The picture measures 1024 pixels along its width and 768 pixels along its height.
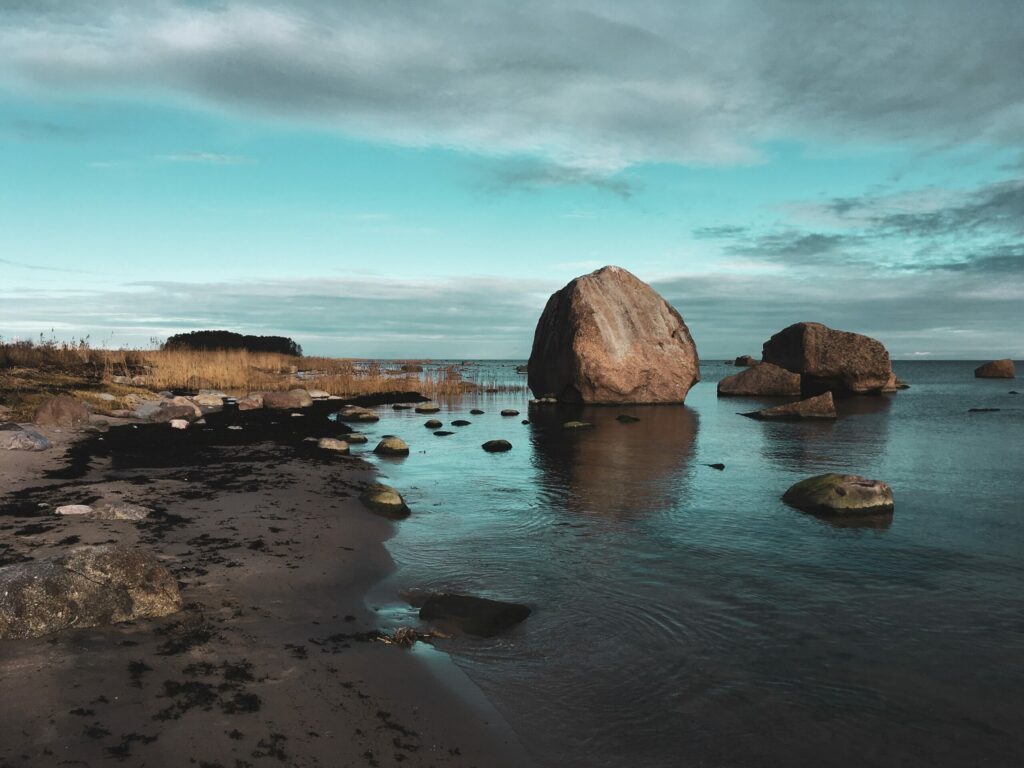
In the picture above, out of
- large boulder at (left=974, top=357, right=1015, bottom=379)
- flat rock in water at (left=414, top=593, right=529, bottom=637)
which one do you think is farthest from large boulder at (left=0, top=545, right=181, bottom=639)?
large boulder at (left=974, top=357, right=1015, bottom=379)

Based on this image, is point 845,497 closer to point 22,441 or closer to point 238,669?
point 238,669

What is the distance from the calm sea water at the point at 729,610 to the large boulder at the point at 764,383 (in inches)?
1097

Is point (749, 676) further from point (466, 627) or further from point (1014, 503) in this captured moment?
point (1014, 503)

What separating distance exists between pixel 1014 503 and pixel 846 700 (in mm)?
10862

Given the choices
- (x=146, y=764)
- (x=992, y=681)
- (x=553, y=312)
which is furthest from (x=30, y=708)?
(x=553, y=312)

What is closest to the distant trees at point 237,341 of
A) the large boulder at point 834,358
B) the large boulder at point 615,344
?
the large boulder at point 615,344

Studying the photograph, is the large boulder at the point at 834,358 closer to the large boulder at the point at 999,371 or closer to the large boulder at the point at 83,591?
the large boulder at the point at 83,591

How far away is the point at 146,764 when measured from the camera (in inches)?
154

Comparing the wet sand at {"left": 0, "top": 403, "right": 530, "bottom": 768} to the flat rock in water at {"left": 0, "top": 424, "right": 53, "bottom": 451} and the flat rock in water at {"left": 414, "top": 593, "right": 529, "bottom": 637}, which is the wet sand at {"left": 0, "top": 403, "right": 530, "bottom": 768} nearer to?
the flat rock in water at {"left": 414, "top": 593, "right": 529, "bottom": 637}

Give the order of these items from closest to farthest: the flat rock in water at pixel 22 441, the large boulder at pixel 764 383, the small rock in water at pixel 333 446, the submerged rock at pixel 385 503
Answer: the submerged rock at pixel 385 503 → the flat rock in water at pixel 22 441 → the small rock in water at pixel 333 446 → the large boulder at pixel 764 383

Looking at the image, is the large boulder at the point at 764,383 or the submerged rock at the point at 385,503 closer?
the submerged rock at the point at 385,503

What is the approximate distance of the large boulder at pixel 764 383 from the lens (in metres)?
44.6

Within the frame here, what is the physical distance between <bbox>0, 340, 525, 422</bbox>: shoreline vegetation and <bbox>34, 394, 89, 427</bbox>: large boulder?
2713 mm

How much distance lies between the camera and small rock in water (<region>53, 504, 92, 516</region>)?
362 inches
